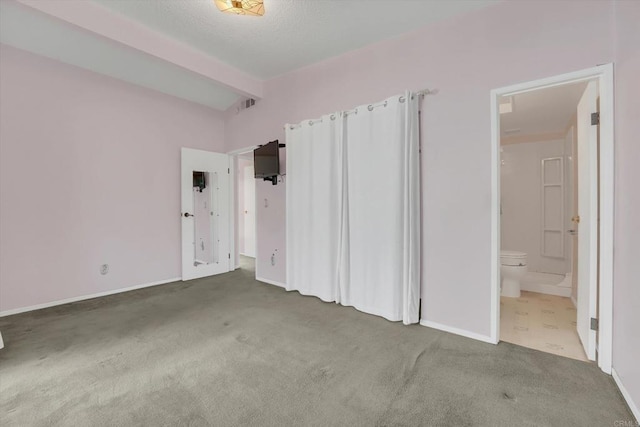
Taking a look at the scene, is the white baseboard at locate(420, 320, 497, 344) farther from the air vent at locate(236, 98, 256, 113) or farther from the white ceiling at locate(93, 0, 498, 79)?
the air vent at locate(236, 98, 256, 113)

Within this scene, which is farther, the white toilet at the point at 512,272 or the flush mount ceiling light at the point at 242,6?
the white toilet at the point at 512,272

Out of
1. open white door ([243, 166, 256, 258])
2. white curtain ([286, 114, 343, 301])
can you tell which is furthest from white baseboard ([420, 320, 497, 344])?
open white door ([243, 166, 256, 258])

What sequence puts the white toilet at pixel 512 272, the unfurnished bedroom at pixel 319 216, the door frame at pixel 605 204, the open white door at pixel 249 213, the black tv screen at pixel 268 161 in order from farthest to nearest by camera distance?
1. the open white door at pixel 249 213
2. the black tv screen at pixel 268 161
3. the white toilet at pixel 512 272
4. the door frame at pixel 605 204
5. the unfurnished bedroom at pixel 319 216

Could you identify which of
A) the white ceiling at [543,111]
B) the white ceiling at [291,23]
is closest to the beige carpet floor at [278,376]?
the white ceiling at [543,111]

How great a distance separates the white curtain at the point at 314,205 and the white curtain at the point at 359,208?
12 mm

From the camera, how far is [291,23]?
2629 millimetres

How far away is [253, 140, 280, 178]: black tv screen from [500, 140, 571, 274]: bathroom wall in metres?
4.10

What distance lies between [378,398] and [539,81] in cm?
246

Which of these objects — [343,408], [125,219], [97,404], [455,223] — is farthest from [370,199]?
[125,219]

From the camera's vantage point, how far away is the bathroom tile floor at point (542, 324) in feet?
7.18

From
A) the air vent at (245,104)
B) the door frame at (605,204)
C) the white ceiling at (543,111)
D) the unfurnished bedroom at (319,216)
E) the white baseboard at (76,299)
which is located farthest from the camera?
the air vent at (245,104)

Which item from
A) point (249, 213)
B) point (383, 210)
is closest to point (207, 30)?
point (383, 210)

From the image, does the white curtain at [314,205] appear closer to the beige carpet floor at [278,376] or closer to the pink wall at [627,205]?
the beige carpet floor at [278,376]

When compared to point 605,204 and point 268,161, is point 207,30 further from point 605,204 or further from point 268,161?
point 605,204
